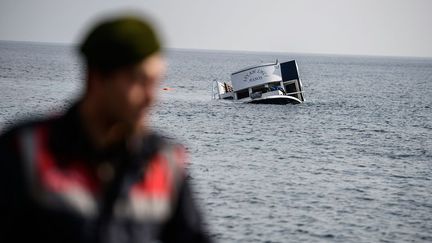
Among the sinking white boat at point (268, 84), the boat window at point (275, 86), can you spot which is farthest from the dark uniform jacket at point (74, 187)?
the boat window at point (275, 86)

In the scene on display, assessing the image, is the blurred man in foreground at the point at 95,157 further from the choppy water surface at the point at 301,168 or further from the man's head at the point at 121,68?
the choppy water surface at the point at 301,168

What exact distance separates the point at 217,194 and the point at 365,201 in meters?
5.49

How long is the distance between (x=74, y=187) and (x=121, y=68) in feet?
1.47

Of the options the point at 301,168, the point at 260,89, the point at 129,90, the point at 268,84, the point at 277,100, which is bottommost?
the point at 301,168

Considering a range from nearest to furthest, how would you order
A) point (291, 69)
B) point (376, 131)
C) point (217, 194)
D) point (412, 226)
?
point (412, 226) < point (217, 194) < point (376, 131) < point (291, 69)

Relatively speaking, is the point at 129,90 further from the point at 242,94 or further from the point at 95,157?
the point at 242,94

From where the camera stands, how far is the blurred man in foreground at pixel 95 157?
190cm

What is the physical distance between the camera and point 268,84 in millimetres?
51125

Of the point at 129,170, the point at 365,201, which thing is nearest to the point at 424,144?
the point at 365,201

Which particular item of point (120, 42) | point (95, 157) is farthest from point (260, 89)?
point (120, 42)

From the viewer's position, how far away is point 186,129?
38094mm

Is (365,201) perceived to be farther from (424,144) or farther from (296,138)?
(424,144)


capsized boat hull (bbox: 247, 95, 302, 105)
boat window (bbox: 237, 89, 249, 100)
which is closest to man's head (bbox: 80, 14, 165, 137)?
capsized boat hull (bbox: 247, 95, 302, 105)

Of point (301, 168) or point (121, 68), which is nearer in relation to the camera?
point (121, 68)
